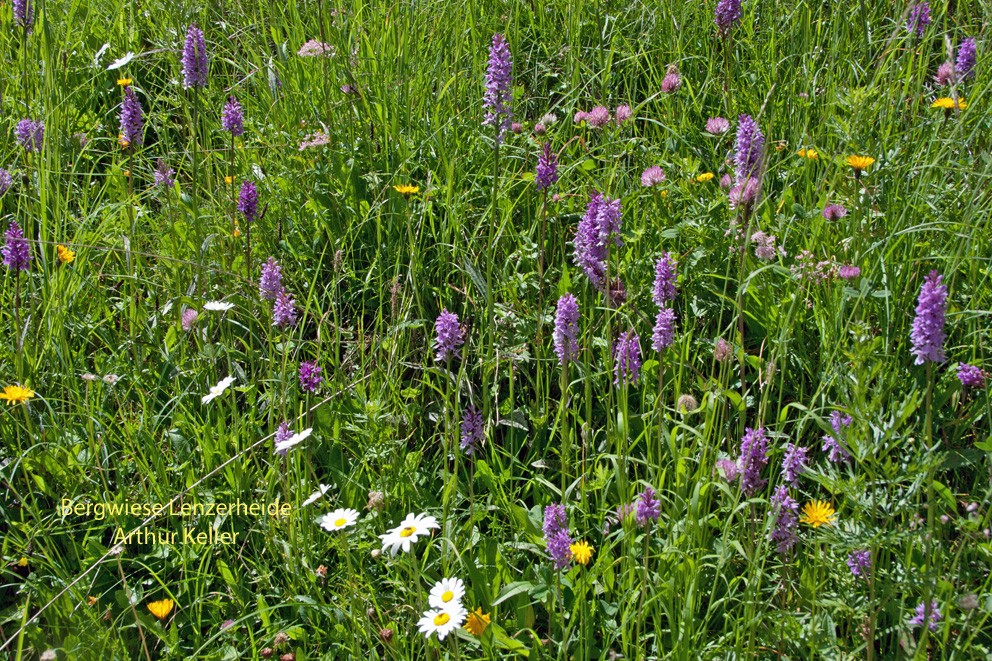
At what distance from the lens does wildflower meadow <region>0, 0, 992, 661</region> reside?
5.21 ft

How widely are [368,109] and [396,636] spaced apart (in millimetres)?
1643

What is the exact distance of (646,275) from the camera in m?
2.24

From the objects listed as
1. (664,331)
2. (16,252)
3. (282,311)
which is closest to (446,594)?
(664,331)

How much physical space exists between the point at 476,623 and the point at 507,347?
812mm

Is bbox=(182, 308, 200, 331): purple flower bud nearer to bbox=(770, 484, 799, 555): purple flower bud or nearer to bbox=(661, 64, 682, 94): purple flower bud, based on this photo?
bbox=(770, 484, 799, 555): purple flower bud

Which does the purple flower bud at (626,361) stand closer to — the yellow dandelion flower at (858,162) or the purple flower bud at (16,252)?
the yellow dandelion flower at (858,162)

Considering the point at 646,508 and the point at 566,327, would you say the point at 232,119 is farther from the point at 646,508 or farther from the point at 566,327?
the point at 646,508

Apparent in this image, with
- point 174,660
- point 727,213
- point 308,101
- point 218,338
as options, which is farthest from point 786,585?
point 308,101

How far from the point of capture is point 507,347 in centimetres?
218

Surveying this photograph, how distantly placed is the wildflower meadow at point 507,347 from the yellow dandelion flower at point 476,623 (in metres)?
0.03

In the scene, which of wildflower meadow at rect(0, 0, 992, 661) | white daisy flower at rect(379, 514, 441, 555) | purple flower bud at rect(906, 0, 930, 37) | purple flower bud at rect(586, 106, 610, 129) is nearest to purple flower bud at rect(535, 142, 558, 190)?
wildflower meadow at rect(0, 0, 992, 661)

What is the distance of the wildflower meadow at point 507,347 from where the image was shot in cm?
159

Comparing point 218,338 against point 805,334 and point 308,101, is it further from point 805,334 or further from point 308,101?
point 805,334

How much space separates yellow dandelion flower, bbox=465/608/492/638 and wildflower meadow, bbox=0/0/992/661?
0.03 m
